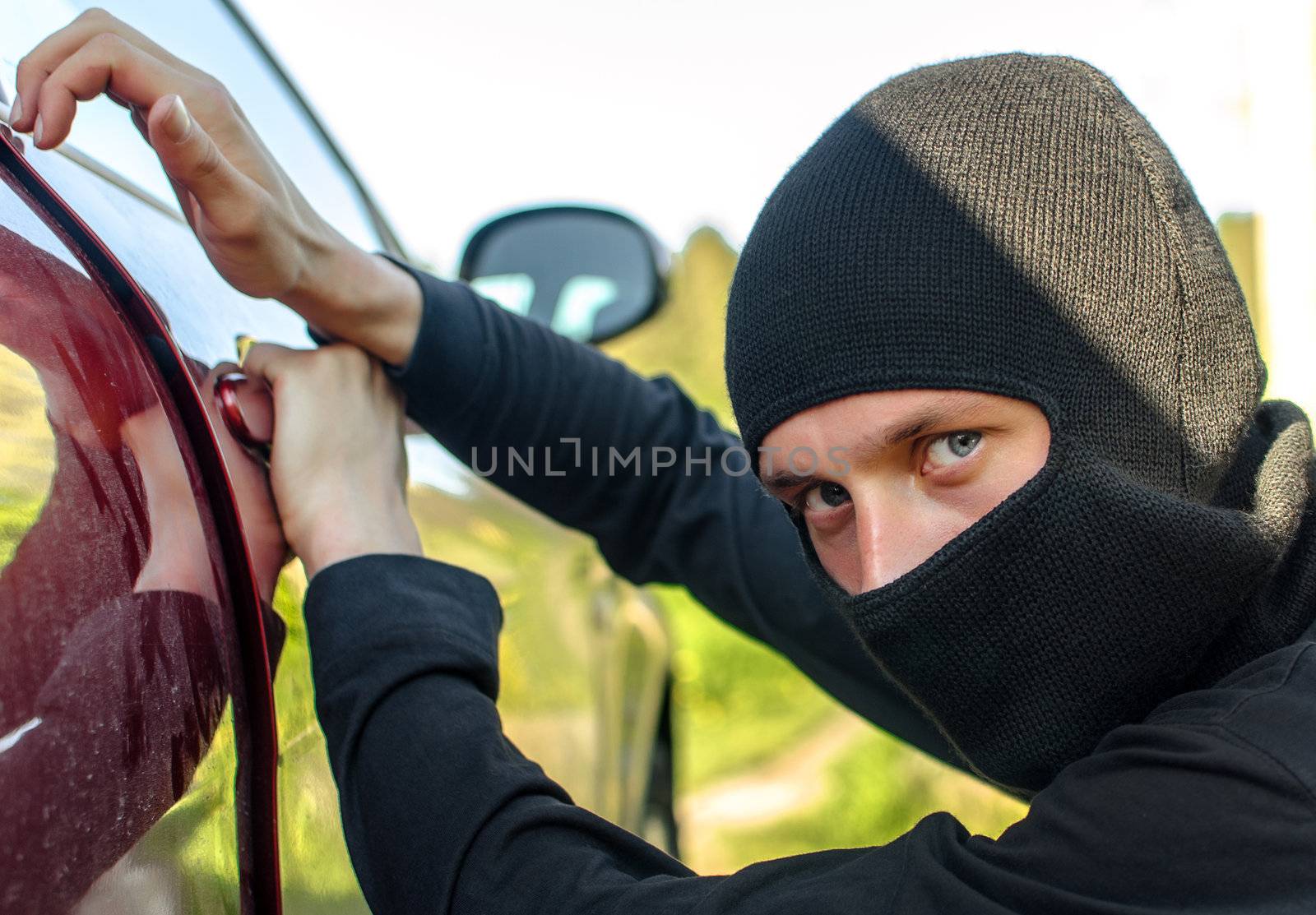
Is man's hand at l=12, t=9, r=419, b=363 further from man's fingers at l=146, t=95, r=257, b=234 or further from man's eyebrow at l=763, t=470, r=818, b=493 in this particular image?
man's eyebrow at l=763, t=470, r=818, b=493

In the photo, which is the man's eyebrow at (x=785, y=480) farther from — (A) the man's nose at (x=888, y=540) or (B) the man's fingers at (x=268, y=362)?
(B) the man's fingers at (x=268, y=362)

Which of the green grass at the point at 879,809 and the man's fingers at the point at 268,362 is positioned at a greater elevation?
the man's fingers at the point at 268,362

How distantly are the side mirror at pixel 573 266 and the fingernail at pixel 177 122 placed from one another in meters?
1.38

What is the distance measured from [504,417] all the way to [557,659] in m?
0.72

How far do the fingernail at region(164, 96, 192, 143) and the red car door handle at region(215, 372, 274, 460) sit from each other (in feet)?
0.78

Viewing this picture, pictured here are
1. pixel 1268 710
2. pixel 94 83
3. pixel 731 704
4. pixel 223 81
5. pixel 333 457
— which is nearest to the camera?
pixel 1268 710

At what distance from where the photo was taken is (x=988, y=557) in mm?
1124

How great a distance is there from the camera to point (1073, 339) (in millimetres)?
1224

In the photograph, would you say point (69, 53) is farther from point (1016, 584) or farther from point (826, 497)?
point (1016, 584)

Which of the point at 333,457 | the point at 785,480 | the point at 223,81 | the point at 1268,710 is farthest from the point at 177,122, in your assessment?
the point at 1268,710

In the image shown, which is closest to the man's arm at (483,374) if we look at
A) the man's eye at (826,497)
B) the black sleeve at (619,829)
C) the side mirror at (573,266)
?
the black sleeve at (619,829)

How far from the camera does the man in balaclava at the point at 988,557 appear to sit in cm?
97

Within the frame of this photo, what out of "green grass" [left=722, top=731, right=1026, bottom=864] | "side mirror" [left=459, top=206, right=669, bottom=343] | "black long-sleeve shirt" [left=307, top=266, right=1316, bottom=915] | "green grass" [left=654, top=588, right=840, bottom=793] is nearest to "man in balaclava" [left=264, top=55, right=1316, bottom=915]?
"black long-sleeve shirt" [left=307, top=266, right=1316, bottom=915]

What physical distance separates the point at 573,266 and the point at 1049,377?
5.11 ft
